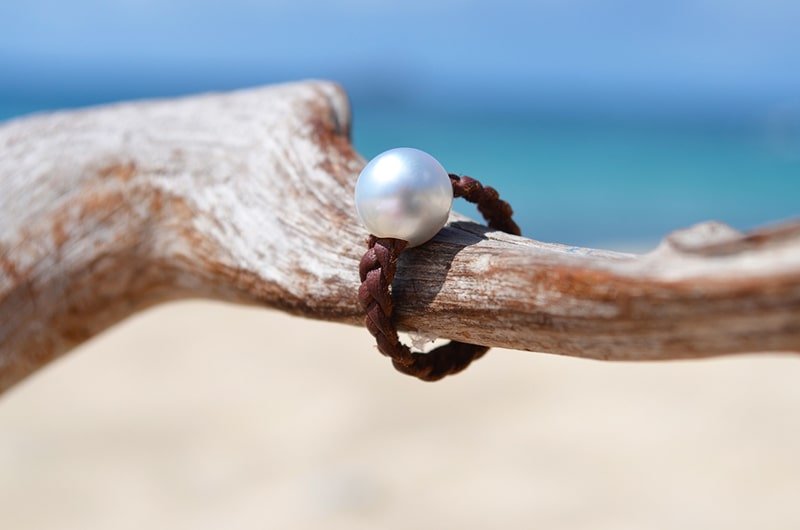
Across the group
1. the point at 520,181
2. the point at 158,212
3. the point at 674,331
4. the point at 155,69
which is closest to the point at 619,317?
the point at 674,331

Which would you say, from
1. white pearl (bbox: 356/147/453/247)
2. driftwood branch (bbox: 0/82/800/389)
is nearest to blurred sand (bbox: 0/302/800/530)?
driftwood branch (bbox: 0/82/800/389)

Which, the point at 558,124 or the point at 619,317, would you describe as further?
the point at 558,124

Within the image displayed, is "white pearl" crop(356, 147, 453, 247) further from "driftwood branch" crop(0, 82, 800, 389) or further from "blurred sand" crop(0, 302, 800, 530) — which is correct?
"blurred sand" crop(0, 302, 800, 530)

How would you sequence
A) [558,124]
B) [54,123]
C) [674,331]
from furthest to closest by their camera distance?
[558,124]
[54,123]
[674,331]

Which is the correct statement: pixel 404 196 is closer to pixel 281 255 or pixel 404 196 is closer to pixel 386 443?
pixel 281 255

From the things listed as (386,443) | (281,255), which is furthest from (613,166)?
(281,255)

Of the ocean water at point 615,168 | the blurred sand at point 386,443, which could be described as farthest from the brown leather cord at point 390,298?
the ocean water at point 615,168

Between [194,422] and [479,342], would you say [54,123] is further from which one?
[194,422]
